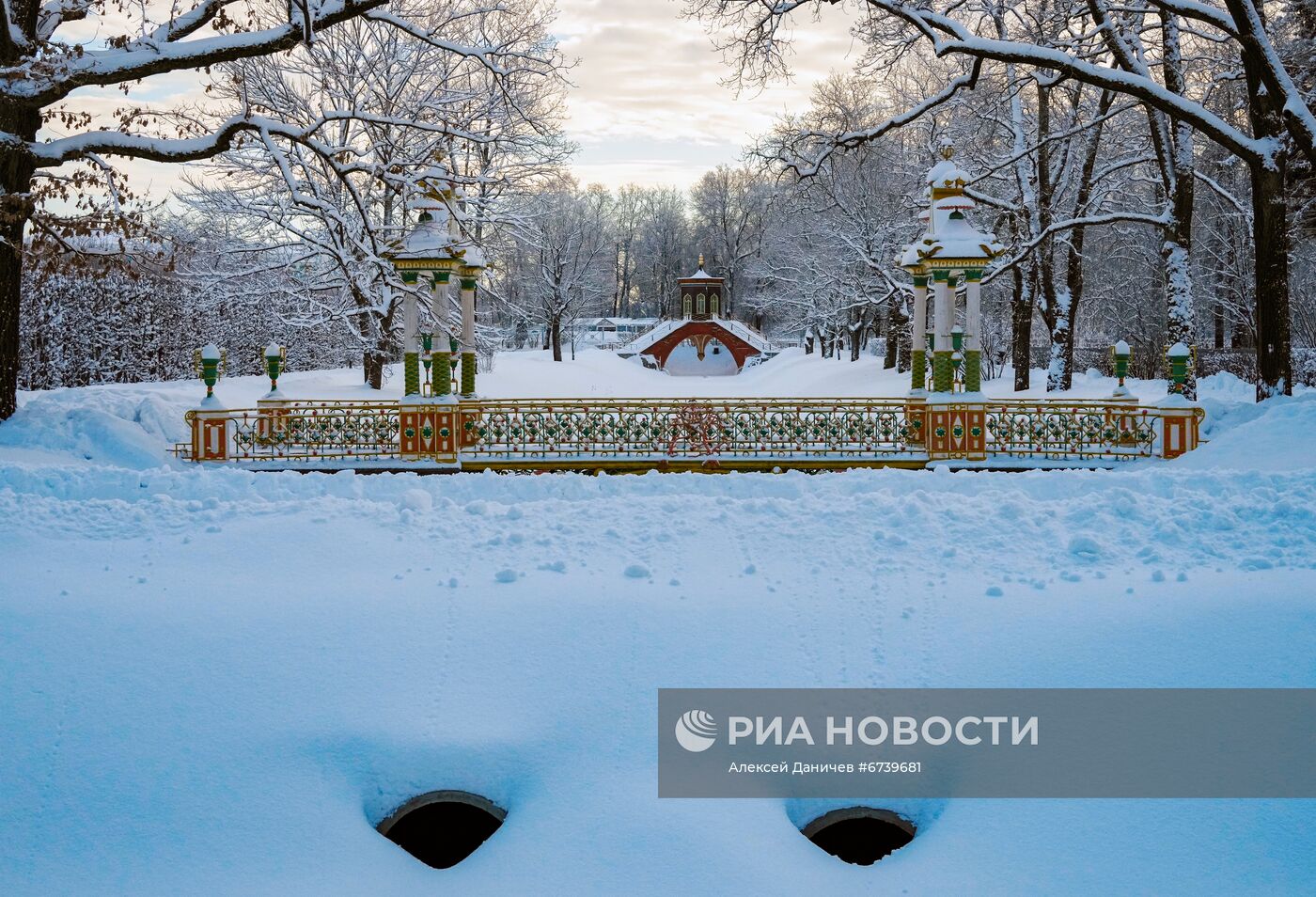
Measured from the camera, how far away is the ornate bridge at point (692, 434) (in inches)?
607

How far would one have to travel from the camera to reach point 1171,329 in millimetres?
19781

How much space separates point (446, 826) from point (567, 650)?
1.41m

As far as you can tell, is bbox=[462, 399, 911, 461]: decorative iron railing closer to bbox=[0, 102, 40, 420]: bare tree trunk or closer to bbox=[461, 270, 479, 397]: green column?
bbox=[461, 270, 479, 397]: green column

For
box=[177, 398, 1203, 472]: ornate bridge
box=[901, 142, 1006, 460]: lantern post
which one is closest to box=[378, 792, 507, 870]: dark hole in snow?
box=[177, 398, 1203, 472]: ornate bridge

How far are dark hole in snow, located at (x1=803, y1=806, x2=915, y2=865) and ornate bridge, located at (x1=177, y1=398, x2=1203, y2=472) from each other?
9.65m

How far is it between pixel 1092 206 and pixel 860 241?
9001 millimetres

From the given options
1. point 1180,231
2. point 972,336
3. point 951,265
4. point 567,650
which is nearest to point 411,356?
point 951,265

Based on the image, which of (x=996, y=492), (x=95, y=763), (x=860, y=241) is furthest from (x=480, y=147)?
(x=95, y=763)

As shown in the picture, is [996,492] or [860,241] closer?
[996,492]

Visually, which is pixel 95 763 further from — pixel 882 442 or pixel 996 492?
pixel 882 442

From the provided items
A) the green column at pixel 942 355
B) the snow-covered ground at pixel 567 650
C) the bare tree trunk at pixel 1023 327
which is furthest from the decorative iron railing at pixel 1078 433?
the bare tree trunk at pixel 1023 327

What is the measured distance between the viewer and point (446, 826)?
584 cm

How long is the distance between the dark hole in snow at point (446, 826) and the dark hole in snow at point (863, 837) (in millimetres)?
1926

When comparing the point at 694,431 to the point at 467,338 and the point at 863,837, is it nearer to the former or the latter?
the point at 467,338
